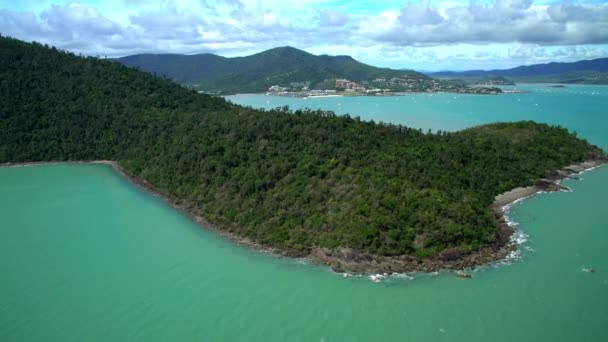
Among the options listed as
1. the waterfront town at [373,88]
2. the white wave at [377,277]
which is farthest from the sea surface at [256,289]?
the waterfront town at [373,88]

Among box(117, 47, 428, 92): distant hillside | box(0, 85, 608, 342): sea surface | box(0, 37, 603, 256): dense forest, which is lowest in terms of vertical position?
box(0, 85, 608, 342): sea surface

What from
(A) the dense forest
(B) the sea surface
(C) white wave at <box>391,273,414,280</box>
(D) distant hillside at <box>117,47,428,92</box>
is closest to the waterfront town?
(D) distant hillside at <box>117,47,428,92</box>

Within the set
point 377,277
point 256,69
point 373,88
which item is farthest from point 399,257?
point 256,69

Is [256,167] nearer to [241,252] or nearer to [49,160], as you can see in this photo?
[241,252]

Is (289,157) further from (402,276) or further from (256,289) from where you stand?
(402,276)

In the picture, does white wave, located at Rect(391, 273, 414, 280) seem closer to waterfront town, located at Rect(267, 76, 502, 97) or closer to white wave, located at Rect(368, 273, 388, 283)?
white wave, located at Rect(368, 273, 388, 283)

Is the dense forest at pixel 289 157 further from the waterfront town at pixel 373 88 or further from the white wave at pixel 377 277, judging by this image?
the waterfront town at pixel 373 88

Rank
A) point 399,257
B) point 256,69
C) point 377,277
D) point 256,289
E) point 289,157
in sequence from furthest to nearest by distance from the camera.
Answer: point 256,69
point 289,157
point 399,257
point 377,277
point 256,289

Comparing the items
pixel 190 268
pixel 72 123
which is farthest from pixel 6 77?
pixel 190 268
